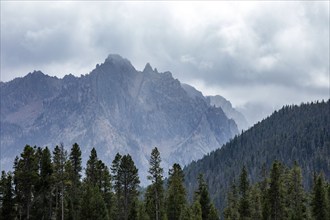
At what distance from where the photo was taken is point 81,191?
100562 millimetres

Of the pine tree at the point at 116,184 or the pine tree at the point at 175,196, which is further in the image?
the pine tree at the point at 175,196

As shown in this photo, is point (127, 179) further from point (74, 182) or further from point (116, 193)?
point (74, 182)

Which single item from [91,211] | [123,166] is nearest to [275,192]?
[123,166]

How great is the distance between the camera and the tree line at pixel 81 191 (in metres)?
85.1

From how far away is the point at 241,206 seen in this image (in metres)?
115

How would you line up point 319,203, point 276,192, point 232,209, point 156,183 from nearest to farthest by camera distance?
point 156,183
point 276,192
point 319,203
point 232,209

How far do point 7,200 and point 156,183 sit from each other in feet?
103

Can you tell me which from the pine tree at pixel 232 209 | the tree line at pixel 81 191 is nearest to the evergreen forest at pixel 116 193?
the tree line at pixel 81 191

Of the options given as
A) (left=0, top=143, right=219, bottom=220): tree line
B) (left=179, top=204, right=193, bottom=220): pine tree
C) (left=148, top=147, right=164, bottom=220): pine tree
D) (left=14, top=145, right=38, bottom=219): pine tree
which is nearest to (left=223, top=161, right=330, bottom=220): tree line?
(left=0, top=143, right=219, bottom=220): tree line

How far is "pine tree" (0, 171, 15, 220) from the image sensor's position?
8731 centimetres

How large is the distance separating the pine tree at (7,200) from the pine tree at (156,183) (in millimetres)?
26427

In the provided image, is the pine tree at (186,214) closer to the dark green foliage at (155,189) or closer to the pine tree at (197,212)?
the pine tree at (197,212)

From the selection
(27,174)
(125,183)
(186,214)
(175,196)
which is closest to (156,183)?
(125,183)

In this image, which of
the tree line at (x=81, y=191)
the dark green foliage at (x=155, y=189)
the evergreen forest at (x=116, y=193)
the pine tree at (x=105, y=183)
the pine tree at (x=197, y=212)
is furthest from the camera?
the pine tree at (x=105, y=183)
